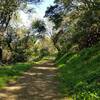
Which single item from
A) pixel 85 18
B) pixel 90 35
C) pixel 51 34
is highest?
pixel 85 18

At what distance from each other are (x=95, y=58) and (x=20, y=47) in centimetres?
3234

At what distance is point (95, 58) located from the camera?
24.2 m

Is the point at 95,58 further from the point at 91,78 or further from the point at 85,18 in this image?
the point at 85,18

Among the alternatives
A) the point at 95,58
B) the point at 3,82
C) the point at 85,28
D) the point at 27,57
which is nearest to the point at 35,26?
the point at 27,57

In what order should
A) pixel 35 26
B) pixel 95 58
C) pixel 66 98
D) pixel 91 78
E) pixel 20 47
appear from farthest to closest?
pixel 35 26 < pixel 20 47 < pixel 95 58 < pixel 91 78 < pixel 66 98

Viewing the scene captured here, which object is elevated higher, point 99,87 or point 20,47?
point 99,87

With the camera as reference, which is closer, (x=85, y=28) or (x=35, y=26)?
(x=85, y=28)

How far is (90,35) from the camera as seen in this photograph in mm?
36250

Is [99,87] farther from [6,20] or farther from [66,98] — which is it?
[6,20]

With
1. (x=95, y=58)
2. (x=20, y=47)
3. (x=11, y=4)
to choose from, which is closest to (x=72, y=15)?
(x=20, y=47)

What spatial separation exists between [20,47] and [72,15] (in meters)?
11.9

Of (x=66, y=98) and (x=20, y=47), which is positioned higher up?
(x=66, y=98)

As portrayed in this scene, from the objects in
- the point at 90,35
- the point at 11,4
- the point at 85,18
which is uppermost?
the point at 11,4

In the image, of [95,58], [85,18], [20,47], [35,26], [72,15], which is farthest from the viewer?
[35,26]
